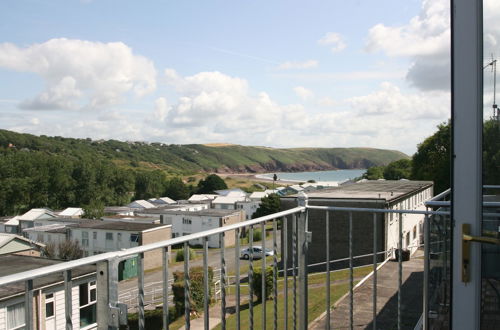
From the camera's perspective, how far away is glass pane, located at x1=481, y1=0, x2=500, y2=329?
1551 millimetres

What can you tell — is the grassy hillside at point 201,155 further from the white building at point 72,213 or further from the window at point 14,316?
the window at point 14,316

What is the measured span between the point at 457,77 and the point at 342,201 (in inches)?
664

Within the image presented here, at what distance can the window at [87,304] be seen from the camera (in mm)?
1664

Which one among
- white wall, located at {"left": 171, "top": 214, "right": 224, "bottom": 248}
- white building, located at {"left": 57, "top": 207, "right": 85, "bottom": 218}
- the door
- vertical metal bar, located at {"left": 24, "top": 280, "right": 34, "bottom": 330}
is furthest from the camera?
white building, located at {"left": 57, "top": 207, "right": 85, "bottom": 218}

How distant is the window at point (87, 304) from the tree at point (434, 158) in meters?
29.6

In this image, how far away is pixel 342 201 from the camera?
709 inches

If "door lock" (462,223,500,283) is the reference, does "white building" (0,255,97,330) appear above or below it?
below

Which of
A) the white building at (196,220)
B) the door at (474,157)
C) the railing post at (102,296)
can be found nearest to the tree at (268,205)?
the white building at (196,220)

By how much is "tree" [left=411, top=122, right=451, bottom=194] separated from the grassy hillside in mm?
62813

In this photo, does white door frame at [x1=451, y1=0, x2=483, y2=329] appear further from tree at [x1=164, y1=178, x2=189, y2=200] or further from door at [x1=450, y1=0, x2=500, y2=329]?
tree at [x1=164, y1=178, x2=189, y2=200]

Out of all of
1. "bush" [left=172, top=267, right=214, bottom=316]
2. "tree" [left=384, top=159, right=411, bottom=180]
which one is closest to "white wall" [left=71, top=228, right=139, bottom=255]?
"bush" [left=172, top=267, right=214, bottom=316]

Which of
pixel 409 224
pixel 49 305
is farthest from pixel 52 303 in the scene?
pixel 409 224

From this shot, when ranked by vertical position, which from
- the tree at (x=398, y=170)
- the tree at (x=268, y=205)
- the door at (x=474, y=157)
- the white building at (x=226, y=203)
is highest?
the door at (x=474, y=157)

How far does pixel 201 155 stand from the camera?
125m
